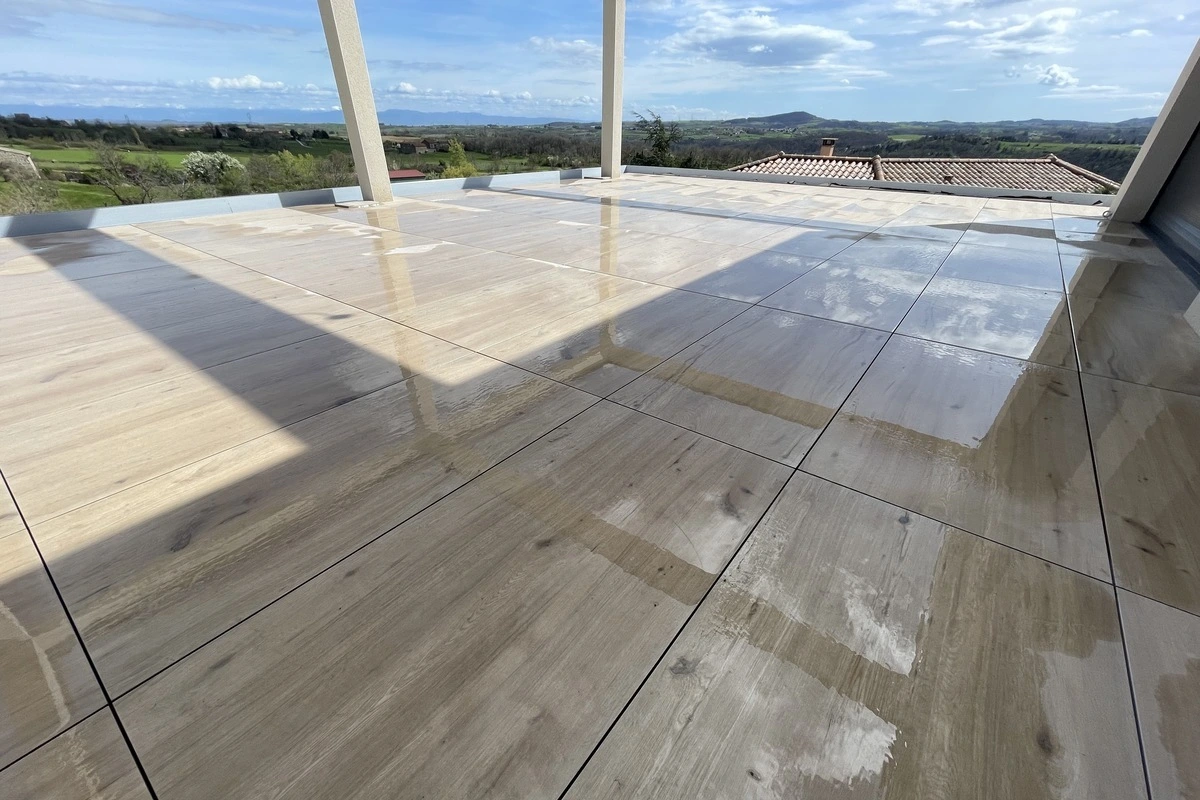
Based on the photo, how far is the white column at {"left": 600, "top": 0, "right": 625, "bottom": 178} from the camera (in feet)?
26.9

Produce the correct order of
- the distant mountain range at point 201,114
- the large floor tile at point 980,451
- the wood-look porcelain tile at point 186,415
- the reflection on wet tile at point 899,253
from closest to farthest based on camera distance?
the large floor tile at point 980,451
the wood-look porcelain tile at point 186,415
the reflection on wet tile at point 899,253
the distant mountain range at point 201,114

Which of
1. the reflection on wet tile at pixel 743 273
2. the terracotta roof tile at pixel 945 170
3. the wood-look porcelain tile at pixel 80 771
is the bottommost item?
the terracotta roof tile at pixel 945 170

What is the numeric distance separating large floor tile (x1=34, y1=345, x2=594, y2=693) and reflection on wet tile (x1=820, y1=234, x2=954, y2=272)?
124 inches

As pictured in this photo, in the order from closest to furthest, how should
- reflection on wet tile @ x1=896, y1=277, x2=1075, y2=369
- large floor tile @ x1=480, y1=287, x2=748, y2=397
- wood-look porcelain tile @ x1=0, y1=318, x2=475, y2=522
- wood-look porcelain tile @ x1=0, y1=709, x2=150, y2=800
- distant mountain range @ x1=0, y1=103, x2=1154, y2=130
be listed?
wood-look porcelain tile @ x1=0, y1=709, x2=150, y2=800 → wood-look porcelain tile @ x1=0, y1=318, x2=475, y2=522 → large floor tile @ x1=480, y1=287, x2=748, y2=397 → reflection on wet tile @ x1=896, y1=277, x2=1075, y2=369 → distant mountain range @ x1=0, y1=103, x2=1154, y2=130

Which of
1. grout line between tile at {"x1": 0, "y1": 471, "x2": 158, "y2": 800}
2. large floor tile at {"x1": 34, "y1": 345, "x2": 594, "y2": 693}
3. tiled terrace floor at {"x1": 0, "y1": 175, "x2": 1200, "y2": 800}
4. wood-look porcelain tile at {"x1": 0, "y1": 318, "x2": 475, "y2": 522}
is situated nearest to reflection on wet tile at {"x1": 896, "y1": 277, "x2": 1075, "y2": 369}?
tiled terrace floor at {"x1": 0, "y1": 175, "x2": 1200, "y2": 800}

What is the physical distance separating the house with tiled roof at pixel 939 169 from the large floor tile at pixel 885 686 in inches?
542

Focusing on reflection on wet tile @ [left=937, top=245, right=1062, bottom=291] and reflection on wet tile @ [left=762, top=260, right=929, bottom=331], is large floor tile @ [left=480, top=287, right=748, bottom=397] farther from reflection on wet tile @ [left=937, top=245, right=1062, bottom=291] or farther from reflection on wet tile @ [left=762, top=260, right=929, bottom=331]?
reflection on wet tile @ [left=937, top=245, right=1062, bottom=291]

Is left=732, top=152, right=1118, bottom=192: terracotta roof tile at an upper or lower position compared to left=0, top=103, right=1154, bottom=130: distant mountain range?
lower

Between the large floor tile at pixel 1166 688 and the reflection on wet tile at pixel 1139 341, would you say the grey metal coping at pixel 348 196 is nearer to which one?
the reflection on wet tile at pixel 1139 341

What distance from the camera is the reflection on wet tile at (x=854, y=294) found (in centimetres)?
278

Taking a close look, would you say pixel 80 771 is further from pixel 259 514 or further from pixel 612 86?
pixel 612 86

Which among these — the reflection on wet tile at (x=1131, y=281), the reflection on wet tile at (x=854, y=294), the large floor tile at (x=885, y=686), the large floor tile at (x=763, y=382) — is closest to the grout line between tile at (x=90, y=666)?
the large floor tile at (x=885, y=686)

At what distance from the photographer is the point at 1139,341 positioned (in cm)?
250

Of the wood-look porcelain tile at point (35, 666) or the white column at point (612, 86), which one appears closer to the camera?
the wood-look porcelain tile at point (35, 666)
